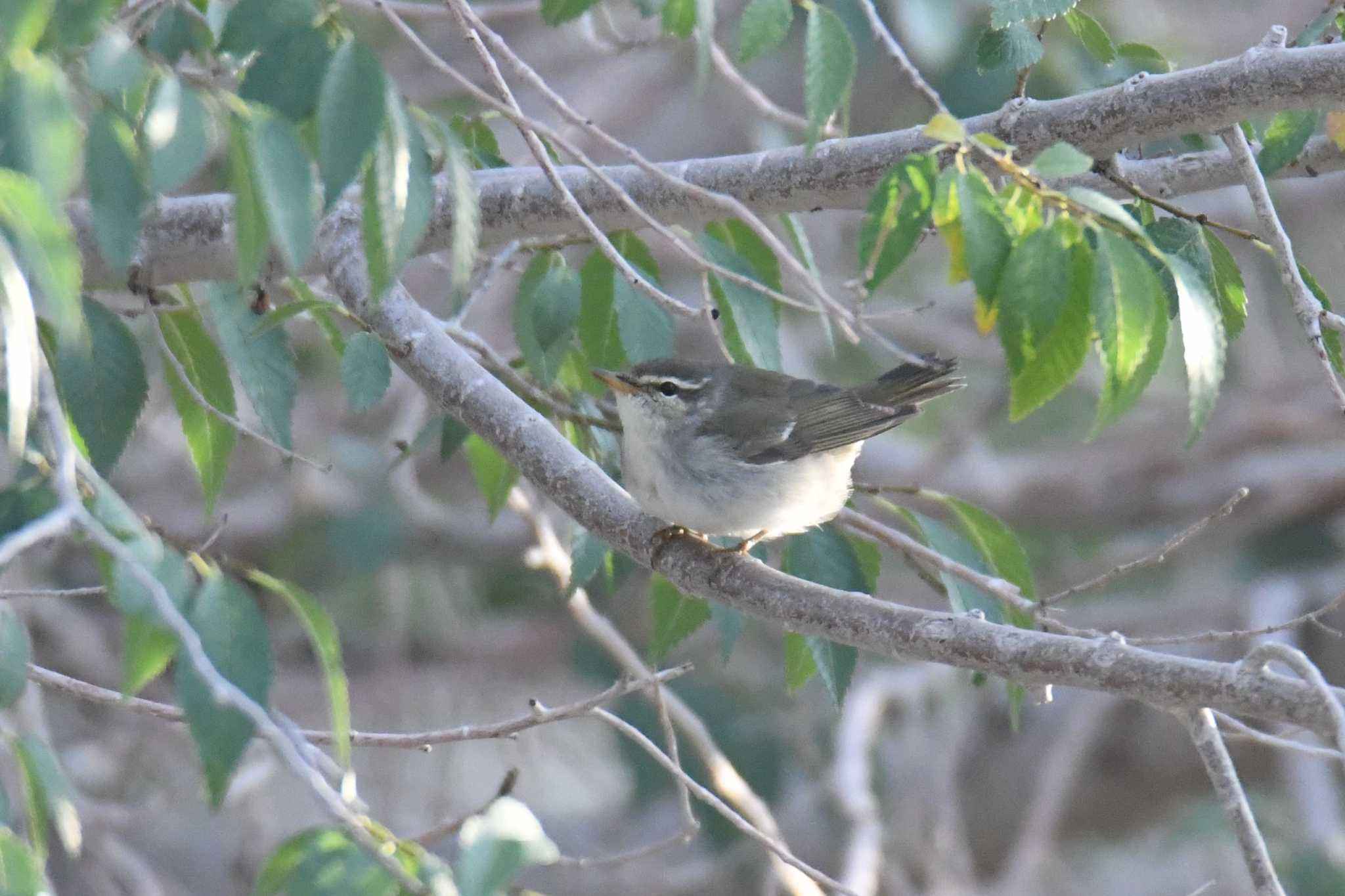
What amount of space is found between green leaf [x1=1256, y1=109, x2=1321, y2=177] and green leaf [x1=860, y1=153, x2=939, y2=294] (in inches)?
46.7

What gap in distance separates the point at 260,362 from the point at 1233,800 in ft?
6.69

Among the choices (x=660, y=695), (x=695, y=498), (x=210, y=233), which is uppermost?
(x=210, y=233)

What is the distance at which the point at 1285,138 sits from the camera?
322 centimetres

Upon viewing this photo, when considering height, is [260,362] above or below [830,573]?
above

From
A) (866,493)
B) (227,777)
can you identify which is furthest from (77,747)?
(227,777)

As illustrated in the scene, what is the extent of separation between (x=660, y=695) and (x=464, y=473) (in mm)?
5560

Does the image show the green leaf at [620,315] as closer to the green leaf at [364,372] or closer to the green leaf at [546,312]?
the green leaf at [546,312]

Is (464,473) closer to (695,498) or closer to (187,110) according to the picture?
(695,498)

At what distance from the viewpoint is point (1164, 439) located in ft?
25.4

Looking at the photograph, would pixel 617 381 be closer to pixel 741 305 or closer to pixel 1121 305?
pixel 741 305

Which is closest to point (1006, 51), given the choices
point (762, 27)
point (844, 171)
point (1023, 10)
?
point (1023, 10)

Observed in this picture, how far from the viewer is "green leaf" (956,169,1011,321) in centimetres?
234

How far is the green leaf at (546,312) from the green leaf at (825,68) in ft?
2.62

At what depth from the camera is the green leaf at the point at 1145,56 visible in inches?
136
